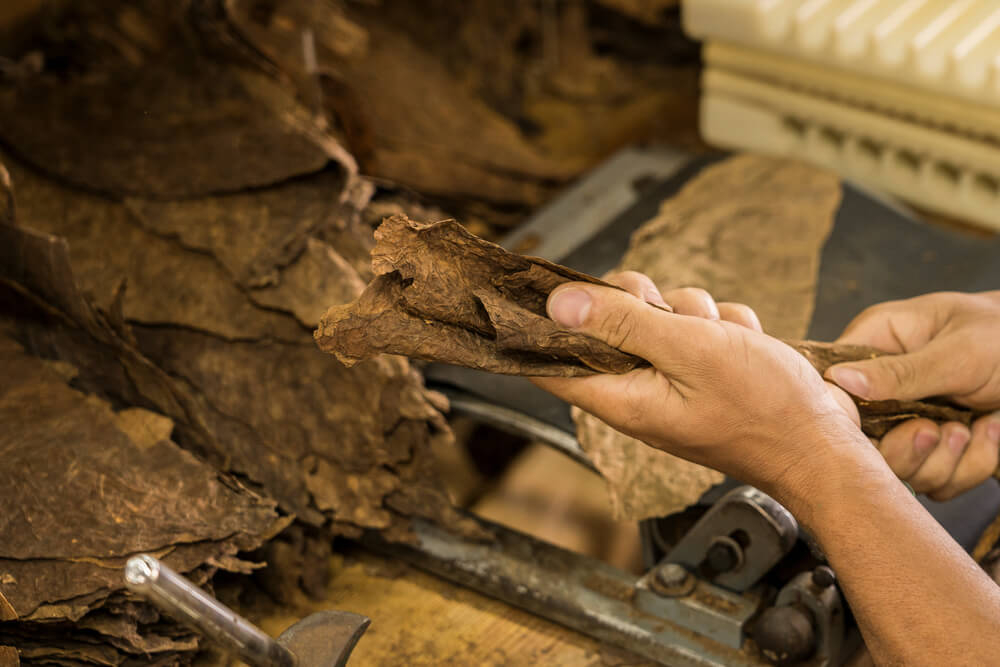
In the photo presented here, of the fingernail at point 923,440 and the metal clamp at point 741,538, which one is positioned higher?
the fingernail at point 923,440

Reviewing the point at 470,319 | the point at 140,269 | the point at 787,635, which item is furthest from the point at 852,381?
the point at 140,269

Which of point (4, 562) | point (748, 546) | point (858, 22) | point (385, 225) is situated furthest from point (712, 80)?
point (4, 562)

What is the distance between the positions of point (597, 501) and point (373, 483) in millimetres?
778

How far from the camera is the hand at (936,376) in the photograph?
102 cm

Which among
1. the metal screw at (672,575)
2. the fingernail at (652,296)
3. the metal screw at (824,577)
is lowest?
the metal screw at (672,575)

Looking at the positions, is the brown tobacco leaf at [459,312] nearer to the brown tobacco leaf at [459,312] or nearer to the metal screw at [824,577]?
the brown tobacco leaf at [459,312]

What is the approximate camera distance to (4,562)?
983 mm

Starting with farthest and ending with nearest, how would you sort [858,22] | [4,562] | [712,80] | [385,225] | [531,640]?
[712,80] → [858,22] → [531,640] → [4,562] → [385,225]

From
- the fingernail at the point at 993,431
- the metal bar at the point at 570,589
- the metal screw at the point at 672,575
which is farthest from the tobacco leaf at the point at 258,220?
the fingernail at the point at 993,431

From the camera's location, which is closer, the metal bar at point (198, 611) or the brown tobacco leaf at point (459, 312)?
the metal bar at point (198, 611)

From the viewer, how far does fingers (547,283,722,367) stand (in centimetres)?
87

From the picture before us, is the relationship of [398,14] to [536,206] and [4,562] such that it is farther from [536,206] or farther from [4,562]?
[4,562]

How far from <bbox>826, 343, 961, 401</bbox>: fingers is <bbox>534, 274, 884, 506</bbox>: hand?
0.32ft

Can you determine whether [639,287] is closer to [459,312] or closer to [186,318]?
[459,312]
